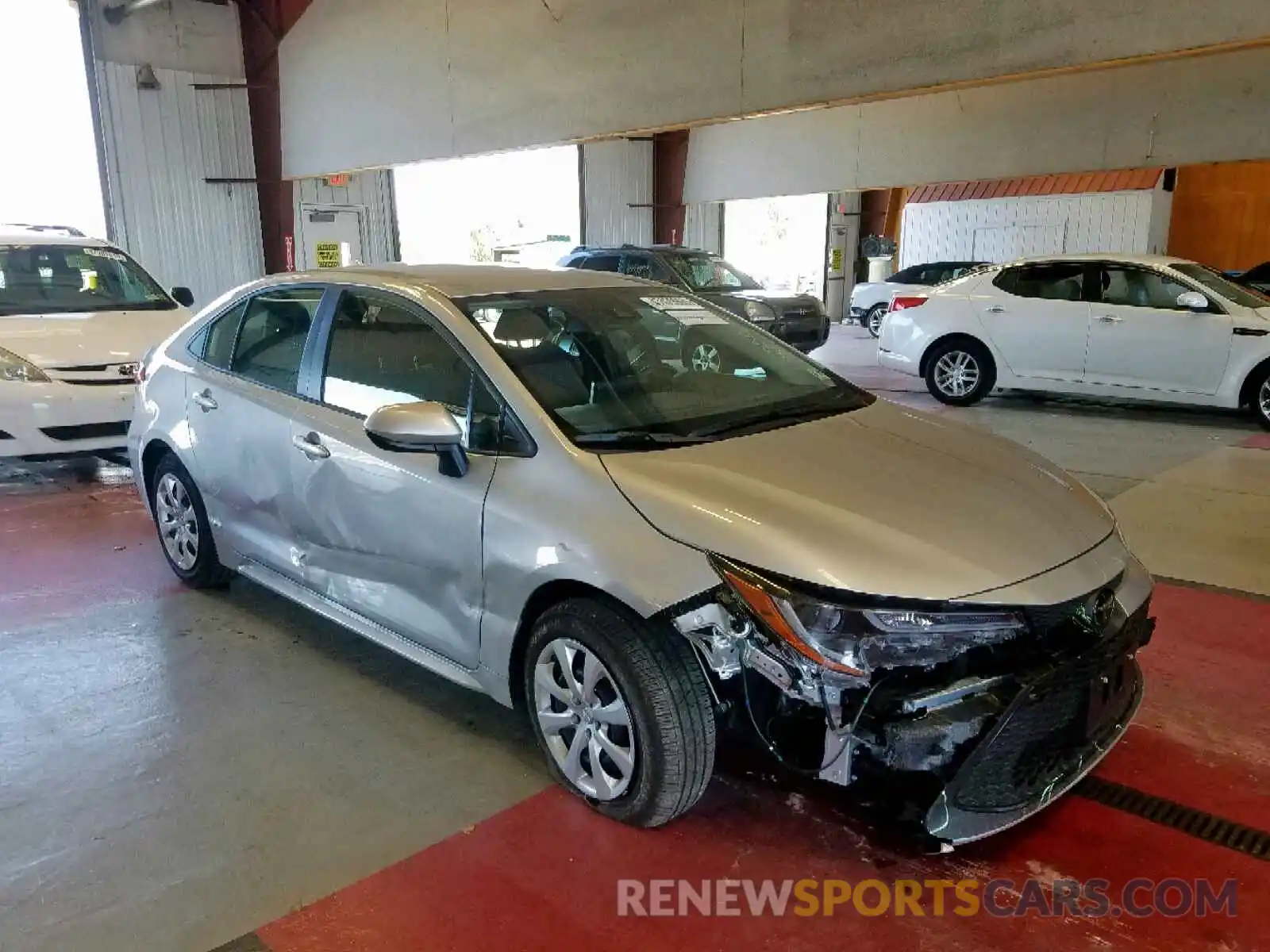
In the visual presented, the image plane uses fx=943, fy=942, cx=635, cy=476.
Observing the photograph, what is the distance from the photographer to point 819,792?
2.63m

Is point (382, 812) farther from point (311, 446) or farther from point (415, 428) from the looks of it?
point (311, 446)

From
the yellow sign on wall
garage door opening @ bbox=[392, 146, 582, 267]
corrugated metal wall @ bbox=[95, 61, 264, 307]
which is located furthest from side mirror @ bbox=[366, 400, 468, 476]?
garage door opening @ bbox=[392, 146, 582, 267]

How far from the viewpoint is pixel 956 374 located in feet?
30.3

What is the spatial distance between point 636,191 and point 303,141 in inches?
269

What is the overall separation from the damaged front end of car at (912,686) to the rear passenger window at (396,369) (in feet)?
2.94

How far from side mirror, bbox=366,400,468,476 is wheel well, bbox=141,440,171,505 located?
203 cm

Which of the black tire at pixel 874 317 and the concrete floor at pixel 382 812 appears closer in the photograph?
the concrete floor at pixel 382 812

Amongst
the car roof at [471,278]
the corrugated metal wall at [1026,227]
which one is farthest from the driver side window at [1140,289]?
the corrugated metal wall at [1026,227]

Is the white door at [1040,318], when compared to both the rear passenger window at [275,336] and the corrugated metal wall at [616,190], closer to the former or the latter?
the rear passenger window at [275,336]

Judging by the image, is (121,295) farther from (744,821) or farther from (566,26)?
(744,821)

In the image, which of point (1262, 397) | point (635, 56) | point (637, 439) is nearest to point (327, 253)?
point (635, 56)

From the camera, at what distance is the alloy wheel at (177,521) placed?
13.3 feet

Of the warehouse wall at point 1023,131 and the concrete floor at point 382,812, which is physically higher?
the warehouse wall at point 1023,131

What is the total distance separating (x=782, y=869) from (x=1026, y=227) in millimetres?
17424
